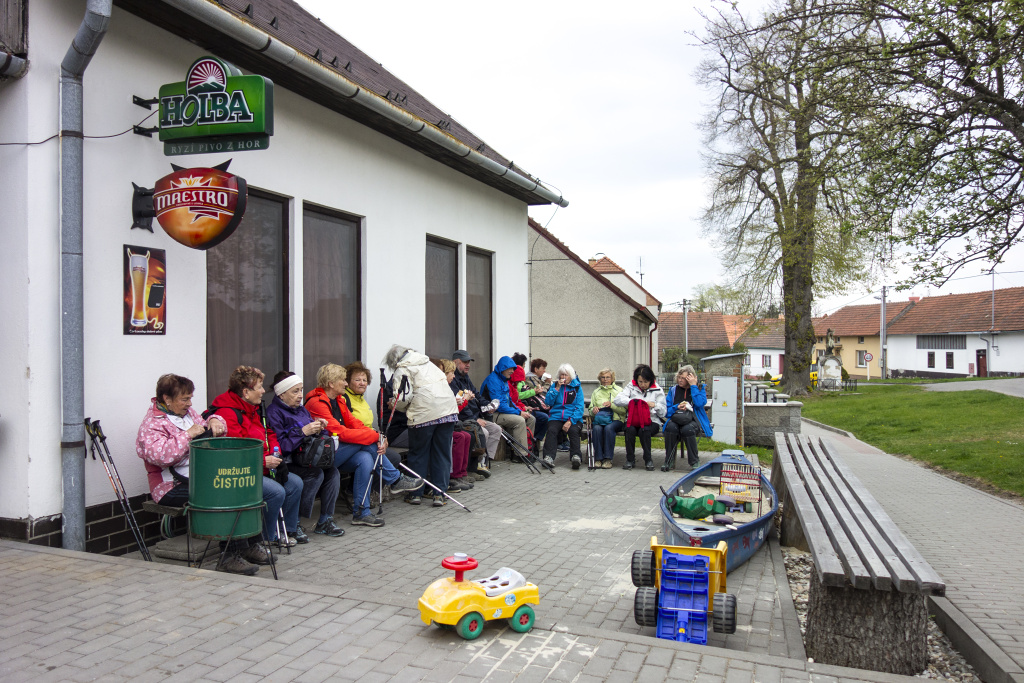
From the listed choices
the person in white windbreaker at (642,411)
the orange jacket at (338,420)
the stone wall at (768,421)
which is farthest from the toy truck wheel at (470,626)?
the stone wall at (768,421)

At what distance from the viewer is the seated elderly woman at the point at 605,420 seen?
11.5 m

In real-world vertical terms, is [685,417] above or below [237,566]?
above

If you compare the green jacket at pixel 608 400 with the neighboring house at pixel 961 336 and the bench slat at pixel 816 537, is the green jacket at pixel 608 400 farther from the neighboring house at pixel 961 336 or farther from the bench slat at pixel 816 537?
the neighboring house at pixel 961 336

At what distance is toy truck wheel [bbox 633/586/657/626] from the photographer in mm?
4328

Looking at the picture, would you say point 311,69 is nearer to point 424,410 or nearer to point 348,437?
point 348,437

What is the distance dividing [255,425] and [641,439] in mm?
6699

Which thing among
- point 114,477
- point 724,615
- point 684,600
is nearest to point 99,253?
point 114,477

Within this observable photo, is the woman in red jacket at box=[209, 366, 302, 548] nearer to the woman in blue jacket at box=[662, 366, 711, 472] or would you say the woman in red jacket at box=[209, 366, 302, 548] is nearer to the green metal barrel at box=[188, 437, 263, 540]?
the green metal barrel at box=[188, 437, 263, 540]

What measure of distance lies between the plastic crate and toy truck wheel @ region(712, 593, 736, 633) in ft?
0.19

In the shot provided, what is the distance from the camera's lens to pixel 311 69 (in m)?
6.96

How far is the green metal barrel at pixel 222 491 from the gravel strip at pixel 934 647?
3591 mm

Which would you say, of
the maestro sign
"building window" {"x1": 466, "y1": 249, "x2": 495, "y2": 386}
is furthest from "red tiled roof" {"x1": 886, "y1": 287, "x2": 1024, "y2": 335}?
the maestro sign

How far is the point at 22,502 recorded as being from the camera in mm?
5203

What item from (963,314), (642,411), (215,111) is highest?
(963,314)
